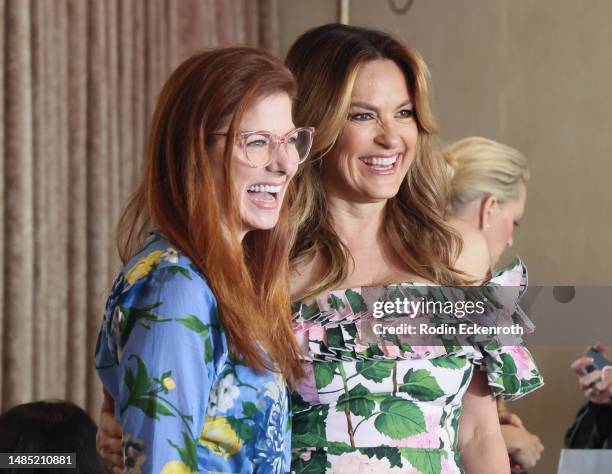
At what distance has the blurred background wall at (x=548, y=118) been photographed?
3.28 m

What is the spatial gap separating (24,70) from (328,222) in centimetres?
182

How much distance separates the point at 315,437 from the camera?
167 cm

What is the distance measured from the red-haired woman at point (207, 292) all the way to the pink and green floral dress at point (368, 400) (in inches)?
8.7

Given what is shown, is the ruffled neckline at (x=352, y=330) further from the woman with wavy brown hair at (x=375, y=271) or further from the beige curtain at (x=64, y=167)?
the beige curtain at (x=64, y=167)

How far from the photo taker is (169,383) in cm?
120

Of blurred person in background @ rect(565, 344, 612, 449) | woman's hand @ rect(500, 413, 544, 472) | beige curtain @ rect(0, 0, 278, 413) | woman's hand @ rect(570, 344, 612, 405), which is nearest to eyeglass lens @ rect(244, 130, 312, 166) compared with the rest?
blurred person in background @ rect(565, 344, 612, 449)

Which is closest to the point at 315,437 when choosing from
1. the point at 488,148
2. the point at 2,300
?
the point at 488,148

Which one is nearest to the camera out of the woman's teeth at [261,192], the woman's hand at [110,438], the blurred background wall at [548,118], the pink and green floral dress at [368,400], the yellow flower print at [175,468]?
the yellow flower print at [175,468]

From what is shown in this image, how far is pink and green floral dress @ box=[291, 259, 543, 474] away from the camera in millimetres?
1667

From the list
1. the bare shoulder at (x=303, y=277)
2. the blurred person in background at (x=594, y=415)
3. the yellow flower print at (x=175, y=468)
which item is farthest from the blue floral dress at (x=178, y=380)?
the blurred person in background at (x=594, y=415)

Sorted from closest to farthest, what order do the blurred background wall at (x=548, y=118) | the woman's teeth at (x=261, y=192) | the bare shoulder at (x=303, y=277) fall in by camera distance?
the woman's teeth at (x=261, y=192) → the bare shoulder at (x=303, y=277) → the blurred background wall at (x=548, y=118)

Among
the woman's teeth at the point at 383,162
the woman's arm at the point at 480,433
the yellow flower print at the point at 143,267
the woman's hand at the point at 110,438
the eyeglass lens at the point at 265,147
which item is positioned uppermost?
the eyeglass lens at the point at 265,147

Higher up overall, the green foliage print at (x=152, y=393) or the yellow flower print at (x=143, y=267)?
the yellow flower print at (x=143, y=267)

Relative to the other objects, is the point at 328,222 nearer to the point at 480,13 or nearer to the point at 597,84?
the point at 597,84
